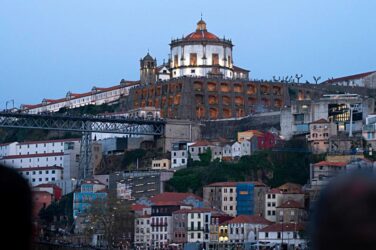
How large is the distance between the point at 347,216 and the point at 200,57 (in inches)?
4343

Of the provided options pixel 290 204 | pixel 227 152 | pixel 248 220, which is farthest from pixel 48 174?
pixel 290 204

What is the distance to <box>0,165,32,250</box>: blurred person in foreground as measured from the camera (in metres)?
2.59

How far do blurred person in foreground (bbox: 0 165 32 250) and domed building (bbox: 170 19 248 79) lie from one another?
354 feet

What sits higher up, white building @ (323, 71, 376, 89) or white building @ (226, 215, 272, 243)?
white building @ (323, 71, 376, 89)

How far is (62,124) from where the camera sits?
102m

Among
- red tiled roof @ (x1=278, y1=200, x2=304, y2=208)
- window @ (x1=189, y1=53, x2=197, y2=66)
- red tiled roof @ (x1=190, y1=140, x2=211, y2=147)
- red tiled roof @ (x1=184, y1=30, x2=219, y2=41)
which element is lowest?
red tiled roof @ (x1=278, y1=200, x2=304, y2=208)

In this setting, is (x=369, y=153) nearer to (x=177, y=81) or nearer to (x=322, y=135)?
(x=322, y=135)

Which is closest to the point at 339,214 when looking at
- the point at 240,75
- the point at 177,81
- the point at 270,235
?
the point at 270,235

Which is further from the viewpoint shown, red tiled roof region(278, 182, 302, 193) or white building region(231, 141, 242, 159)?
white building region(231, 141, 242, 159)

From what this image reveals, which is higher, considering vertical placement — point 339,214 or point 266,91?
point 266,91

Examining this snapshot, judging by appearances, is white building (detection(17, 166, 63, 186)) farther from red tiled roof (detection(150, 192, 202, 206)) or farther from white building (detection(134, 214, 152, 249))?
white building (detection(134, 214, 152, 249))

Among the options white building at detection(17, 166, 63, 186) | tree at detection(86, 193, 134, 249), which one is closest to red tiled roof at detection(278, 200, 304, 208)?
tree at detection(86, 193, 134, 249)

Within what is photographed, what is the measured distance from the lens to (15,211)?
2.62m

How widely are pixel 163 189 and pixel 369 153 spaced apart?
14952mm
